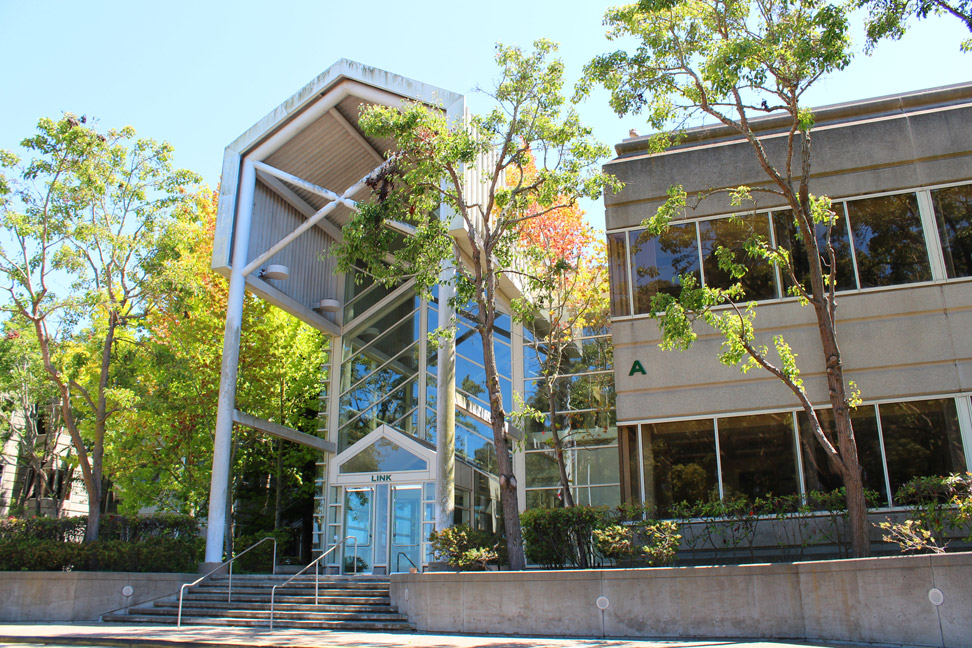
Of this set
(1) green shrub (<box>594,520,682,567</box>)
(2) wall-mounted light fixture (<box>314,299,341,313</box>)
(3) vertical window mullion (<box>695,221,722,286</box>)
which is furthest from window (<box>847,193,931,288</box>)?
(2) wall-mounted light fixture (<box>314,299,341,313</box>)

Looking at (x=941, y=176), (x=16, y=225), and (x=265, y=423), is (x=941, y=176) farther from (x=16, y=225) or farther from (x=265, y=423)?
(x=16, y=225)

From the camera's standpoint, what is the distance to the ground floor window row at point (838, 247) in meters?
12.7

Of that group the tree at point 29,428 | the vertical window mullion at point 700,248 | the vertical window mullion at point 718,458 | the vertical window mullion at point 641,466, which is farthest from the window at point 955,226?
the tree at point 29,428

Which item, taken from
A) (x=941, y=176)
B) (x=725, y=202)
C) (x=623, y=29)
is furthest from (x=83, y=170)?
(x=941, y=176)

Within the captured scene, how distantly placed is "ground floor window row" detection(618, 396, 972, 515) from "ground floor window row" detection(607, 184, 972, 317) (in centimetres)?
223

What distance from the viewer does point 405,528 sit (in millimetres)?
17562

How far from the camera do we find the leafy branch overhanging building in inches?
489

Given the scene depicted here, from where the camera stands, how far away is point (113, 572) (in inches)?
575

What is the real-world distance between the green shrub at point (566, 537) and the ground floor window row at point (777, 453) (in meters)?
1.18

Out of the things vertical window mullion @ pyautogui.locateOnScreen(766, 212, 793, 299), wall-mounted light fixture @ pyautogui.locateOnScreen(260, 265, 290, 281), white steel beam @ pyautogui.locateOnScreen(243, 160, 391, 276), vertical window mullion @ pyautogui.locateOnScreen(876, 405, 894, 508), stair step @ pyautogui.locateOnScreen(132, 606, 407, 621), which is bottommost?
stair step @ pyautogui.locateOnScreen(132, 606, 407, 621)

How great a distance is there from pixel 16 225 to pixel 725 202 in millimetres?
14880

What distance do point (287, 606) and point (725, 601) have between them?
25.7 feet

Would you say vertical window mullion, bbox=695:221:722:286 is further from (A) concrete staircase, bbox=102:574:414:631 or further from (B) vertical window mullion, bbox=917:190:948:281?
(A) concrete staircase, bbox=102:574:414:631

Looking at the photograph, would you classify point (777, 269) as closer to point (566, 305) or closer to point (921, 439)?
point (921, 439)
